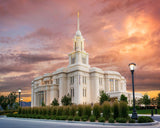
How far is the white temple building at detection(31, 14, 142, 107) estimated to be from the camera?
62.7 meters

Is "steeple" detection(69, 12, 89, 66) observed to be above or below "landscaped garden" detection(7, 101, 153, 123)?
above

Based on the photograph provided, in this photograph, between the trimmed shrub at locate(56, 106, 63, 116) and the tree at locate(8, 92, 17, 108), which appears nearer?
the trimmed shrub at locate(56, 106, 63, 116)

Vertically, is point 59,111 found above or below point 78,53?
below

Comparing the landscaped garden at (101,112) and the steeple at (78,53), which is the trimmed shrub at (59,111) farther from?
the steeple at (78,53)

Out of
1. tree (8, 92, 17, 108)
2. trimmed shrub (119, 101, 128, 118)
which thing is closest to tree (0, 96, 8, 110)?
tree (8, 92, 17, 108)

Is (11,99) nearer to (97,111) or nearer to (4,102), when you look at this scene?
(4,102)

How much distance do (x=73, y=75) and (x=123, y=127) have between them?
5009cm

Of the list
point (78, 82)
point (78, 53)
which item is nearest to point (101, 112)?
point (78, 82)

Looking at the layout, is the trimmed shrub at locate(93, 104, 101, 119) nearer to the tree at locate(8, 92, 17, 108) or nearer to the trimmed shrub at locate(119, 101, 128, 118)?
the trimmed shrub at locate(119, 101, 128, 118)

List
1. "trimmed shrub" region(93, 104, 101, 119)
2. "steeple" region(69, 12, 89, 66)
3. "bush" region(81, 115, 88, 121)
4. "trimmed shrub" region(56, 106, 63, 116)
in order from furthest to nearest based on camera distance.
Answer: "steeple" region(69, 12, 89, 66) < "trimmed shrub" region(56, 106, 63, 116) < "trimmed shrub" region(93, 104, 101, 119) < "bush" region(81, 115, 88, 121)

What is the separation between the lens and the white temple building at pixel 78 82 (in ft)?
206

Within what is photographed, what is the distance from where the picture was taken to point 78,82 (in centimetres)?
6191

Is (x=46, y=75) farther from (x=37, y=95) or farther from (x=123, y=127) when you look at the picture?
(x=123, y=127)

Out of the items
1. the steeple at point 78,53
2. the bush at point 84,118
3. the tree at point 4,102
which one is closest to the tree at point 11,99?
the tree at point 4,102
